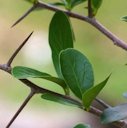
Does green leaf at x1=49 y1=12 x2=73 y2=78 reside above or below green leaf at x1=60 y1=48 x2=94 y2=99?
above

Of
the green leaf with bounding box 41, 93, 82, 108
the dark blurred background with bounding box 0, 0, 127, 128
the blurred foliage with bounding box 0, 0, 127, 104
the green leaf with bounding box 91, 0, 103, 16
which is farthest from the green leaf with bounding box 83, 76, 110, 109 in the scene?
the blurred foliage with bounding box 0, 0, 127, 104

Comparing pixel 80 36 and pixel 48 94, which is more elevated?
pixel 48 94

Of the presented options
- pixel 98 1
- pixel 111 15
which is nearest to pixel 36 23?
pixel 111 15

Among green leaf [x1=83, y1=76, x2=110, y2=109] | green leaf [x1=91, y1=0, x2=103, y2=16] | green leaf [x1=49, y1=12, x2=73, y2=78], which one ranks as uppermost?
green leaf [x1=91, y1=0, x2=103, y2=16]

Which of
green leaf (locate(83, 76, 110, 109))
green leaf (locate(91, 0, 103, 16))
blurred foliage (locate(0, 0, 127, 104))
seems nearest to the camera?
green leaf (locate(83, 76, 110, 109))

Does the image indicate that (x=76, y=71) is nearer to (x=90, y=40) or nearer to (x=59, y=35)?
(x=59, y=35)

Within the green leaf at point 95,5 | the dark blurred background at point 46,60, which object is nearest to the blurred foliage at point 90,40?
the dark blurred background at point 46,60

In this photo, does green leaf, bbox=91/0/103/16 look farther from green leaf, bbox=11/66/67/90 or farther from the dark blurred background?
the dark blurred background

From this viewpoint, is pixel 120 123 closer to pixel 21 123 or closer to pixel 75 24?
pixel 21 123

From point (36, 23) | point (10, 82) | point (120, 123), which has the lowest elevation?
point (10, 82)
